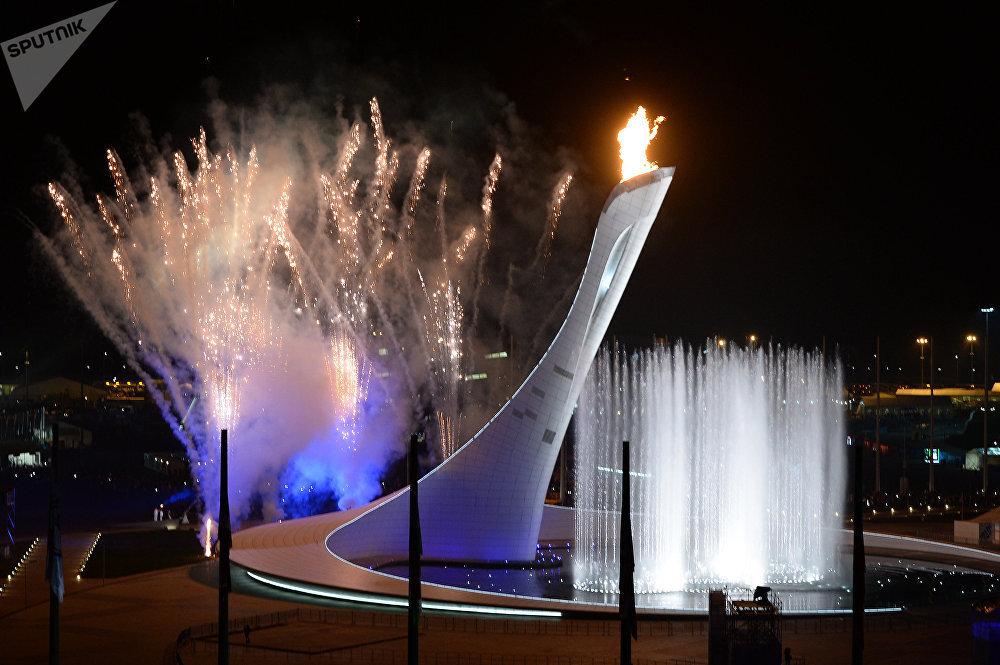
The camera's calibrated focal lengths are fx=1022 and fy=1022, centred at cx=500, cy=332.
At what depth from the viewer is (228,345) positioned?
30.8 meters

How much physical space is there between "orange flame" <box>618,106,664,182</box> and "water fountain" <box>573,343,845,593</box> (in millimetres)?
7675

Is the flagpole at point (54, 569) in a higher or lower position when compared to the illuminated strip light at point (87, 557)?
higher

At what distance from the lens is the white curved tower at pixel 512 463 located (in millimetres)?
21125

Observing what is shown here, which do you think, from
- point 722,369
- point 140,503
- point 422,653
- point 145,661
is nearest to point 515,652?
point 422,653

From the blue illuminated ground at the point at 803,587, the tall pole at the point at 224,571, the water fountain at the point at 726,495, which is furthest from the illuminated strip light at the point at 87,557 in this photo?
the water fountain at the point at 726,495

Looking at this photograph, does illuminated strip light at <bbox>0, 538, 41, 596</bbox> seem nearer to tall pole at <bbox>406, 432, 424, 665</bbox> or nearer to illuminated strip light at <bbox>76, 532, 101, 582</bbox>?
illuminated strip light at <bbox>76, 532, 101, 582</bbox>

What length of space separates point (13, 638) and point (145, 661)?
2892mm

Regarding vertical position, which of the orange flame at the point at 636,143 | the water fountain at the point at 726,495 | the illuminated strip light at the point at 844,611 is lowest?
the illuminated strip light at the point at 844,611

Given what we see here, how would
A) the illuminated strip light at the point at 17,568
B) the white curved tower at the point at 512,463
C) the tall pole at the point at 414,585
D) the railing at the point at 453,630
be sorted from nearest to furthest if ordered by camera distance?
the tall pole at the point at 414,585 < the railing at the point at 453,630 < the illuminated strip light at the point at 17,568 < the white curved tower at the point at 512,463

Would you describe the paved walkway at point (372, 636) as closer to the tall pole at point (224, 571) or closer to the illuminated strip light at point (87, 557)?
the tall pole at point (224, 571)

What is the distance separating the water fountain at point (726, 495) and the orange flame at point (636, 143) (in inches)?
302

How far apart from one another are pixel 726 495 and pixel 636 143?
9.61m

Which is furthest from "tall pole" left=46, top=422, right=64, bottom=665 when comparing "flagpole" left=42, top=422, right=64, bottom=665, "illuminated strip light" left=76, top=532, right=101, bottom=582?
"illuminated strip light" left=76, top=532, right=101, bottom=582

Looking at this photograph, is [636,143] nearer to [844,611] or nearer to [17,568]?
[844,611]
